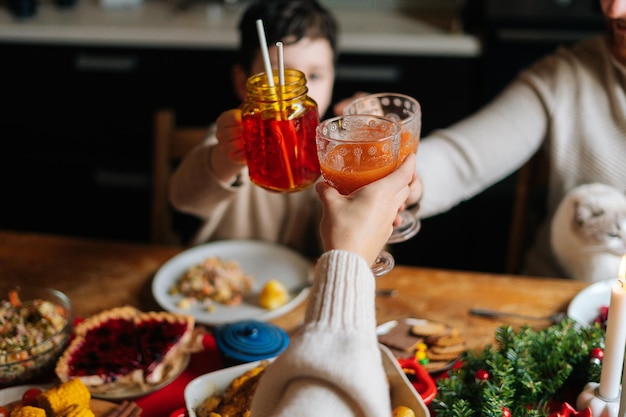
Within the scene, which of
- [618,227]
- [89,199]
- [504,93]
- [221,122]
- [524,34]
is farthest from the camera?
[89,199]

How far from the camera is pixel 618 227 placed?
132 centimetres

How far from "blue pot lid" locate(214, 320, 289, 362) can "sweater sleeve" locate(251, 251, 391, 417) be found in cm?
30

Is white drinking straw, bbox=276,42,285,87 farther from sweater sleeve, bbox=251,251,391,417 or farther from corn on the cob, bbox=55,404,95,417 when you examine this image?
corn on the cob, bbox=55,404,95,417

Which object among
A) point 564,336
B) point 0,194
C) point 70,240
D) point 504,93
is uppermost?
point 504,93

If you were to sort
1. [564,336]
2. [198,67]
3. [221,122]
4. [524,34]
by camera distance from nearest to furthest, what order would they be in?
[564,336] → [221,122] → [524,34] → [198,67]

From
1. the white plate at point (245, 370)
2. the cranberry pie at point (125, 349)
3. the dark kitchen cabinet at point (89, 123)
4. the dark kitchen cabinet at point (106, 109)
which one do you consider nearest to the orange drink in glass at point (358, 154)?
the white plate at point (245, 370)

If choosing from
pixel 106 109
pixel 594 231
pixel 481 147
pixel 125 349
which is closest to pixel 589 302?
pixel 594 231

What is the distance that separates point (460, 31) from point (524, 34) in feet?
0.72

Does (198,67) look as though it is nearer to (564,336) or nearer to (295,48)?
(295,48)

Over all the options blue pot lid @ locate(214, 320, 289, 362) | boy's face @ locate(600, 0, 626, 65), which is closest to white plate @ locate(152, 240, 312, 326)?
blue pot lid @ locate(214, 320, 289, 362)

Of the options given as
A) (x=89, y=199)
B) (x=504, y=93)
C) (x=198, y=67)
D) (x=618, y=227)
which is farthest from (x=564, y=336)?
(x=89, y=199)

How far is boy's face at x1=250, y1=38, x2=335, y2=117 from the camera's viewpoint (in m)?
1.47

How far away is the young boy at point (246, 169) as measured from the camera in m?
1.29

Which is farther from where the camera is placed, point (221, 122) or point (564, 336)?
point (221, 122)
